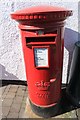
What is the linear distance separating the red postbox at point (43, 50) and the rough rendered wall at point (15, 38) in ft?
2.44

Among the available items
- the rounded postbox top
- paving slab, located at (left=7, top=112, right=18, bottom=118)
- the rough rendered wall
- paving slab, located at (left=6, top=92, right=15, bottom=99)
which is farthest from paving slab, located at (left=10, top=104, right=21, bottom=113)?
the rounded postbox top

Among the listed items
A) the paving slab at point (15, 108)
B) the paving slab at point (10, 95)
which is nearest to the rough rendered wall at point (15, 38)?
the paving slab at point (10, 95)

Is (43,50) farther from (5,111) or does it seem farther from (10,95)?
(10,95)

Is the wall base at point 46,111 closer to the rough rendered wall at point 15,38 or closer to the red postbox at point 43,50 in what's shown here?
the red postbox at point 43,50

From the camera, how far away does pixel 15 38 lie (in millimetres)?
4055

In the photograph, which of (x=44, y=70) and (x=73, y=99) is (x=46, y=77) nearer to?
(x=44, y=70)

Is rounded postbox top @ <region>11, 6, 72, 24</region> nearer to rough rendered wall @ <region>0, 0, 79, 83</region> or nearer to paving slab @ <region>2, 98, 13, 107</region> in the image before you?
rough rendered wall @ <region>0, 0, 79, 83</region>

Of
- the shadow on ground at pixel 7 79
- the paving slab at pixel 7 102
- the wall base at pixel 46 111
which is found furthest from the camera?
the shadow on ground at pixel 7 79

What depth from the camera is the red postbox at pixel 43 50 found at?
2.83 metres

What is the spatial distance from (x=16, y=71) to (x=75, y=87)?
3.86 ft

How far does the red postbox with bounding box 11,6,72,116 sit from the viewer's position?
9.29 feet

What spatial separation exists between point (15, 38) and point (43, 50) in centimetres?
117

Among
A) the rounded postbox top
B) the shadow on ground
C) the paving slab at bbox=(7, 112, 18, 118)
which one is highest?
Result: the rounded postbox top

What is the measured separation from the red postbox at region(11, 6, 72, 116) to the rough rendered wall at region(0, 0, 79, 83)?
0.74m
